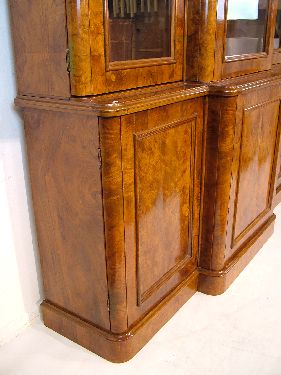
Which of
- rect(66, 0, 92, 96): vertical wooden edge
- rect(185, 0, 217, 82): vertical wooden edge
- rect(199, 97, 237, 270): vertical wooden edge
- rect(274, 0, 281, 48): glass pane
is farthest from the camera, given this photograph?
rect(274, 0, 281, 48): glass pane

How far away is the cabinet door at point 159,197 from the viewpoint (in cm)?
117

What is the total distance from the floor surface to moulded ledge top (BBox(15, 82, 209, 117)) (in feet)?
2.71

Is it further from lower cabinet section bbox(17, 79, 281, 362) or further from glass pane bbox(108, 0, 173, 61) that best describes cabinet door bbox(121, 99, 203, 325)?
glass pane bbox(108, 0, 173, 61)

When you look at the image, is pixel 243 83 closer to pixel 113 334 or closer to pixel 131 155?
pixel 131 155

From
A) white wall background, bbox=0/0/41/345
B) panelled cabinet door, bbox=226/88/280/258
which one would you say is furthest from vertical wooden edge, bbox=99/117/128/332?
panelled cabinet door, bbox=226/88/280/258

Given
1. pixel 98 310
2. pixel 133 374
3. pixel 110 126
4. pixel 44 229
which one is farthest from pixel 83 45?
pixel 133 374

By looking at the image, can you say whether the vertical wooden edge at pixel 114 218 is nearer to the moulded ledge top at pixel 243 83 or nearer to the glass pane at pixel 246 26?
the moulded ledge top at pixel 243 83

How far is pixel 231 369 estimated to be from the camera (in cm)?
129

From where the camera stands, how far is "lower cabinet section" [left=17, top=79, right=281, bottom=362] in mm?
1120

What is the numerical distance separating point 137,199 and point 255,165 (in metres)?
0.76

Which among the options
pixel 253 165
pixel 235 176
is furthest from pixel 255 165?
pixel 235 176

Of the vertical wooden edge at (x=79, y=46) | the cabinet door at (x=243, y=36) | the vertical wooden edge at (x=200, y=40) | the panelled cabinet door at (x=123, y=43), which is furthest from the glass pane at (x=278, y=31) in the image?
the vertical wooden edge at (x=79, y=46)

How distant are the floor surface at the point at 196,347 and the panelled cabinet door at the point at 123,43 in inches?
34.6

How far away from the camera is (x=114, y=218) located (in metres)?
1.14
